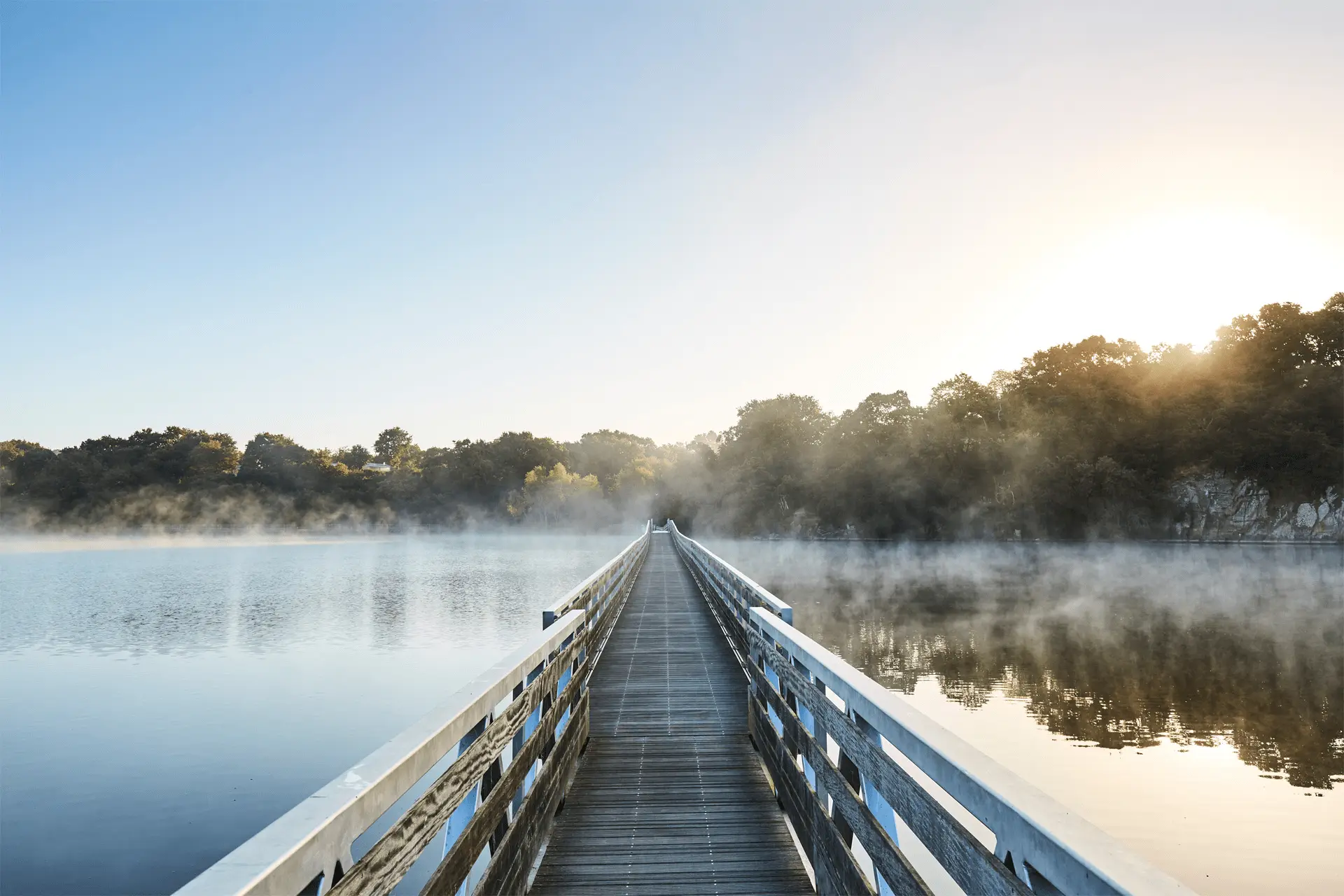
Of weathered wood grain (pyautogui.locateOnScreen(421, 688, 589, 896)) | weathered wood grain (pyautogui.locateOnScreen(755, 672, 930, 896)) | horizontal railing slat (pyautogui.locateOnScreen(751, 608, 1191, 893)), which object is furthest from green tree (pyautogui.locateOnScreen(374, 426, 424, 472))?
horizontal railing slat (pyautogui.locateOnScreen(751, 608, 1191, 893))

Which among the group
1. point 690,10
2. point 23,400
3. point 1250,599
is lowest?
point 1250,599

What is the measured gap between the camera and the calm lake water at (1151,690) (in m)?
8.27

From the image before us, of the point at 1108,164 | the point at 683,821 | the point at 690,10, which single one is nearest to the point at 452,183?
the point at 690,10

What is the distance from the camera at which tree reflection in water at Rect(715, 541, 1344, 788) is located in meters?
12.1

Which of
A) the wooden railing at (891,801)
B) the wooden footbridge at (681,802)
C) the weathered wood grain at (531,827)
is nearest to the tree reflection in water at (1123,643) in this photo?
the wooden footbridge at (681,802)

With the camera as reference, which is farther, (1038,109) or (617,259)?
(617,259)

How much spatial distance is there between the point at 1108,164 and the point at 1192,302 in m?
25.4

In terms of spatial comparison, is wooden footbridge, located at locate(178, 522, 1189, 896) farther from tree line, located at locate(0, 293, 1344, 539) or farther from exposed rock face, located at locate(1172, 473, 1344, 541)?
exposed rock face, located at locate(1172, 473, 1344, 541)

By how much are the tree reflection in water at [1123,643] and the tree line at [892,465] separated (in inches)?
346

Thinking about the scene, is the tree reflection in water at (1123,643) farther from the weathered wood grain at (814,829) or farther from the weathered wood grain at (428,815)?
the weathered wood grain at (428,815)

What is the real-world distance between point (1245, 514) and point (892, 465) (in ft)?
63.8

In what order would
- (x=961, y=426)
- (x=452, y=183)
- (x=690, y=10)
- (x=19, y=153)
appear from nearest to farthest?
(x=690, y=10) < (x=452, y=183) < (x=19, y=153) < (x=961, y=426)

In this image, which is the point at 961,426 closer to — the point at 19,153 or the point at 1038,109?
the point at 1038,109

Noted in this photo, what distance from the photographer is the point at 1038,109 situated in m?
20.3
